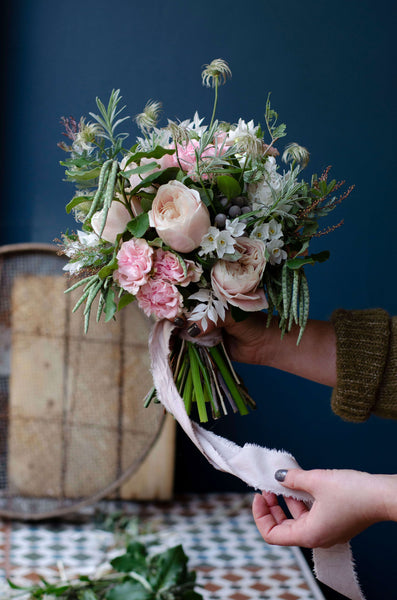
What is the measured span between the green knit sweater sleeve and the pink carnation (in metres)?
0.30

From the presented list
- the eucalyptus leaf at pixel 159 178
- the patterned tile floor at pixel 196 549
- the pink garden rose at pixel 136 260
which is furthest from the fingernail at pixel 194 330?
the patterned tile floor at pixel 196 549

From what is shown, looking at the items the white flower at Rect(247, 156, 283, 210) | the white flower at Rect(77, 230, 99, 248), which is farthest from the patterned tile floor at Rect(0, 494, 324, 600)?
the white flower at Rect(247, 156, 283, 210)

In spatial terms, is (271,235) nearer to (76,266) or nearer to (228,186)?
(228,186)

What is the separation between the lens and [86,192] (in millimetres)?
974

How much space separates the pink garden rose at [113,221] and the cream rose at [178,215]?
0.20 ft

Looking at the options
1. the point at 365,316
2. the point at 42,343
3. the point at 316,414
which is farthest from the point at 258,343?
the point at 316,414

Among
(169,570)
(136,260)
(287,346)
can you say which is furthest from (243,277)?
(169,570)

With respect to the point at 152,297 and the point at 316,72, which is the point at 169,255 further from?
the point at 316,72

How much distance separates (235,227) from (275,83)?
1319 millimetres

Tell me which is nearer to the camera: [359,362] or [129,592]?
[359,362]

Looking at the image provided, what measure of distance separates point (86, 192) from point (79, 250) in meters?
0.10

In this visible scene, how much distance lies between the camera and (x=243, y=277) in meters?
0.90

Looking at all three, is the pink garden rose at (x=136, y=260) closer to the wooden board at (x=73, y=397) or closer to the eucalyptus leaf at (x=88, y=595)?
the eucalyptus leaf at (x=88, y=595)

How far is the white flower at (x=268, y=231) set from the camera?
90 centimetres
